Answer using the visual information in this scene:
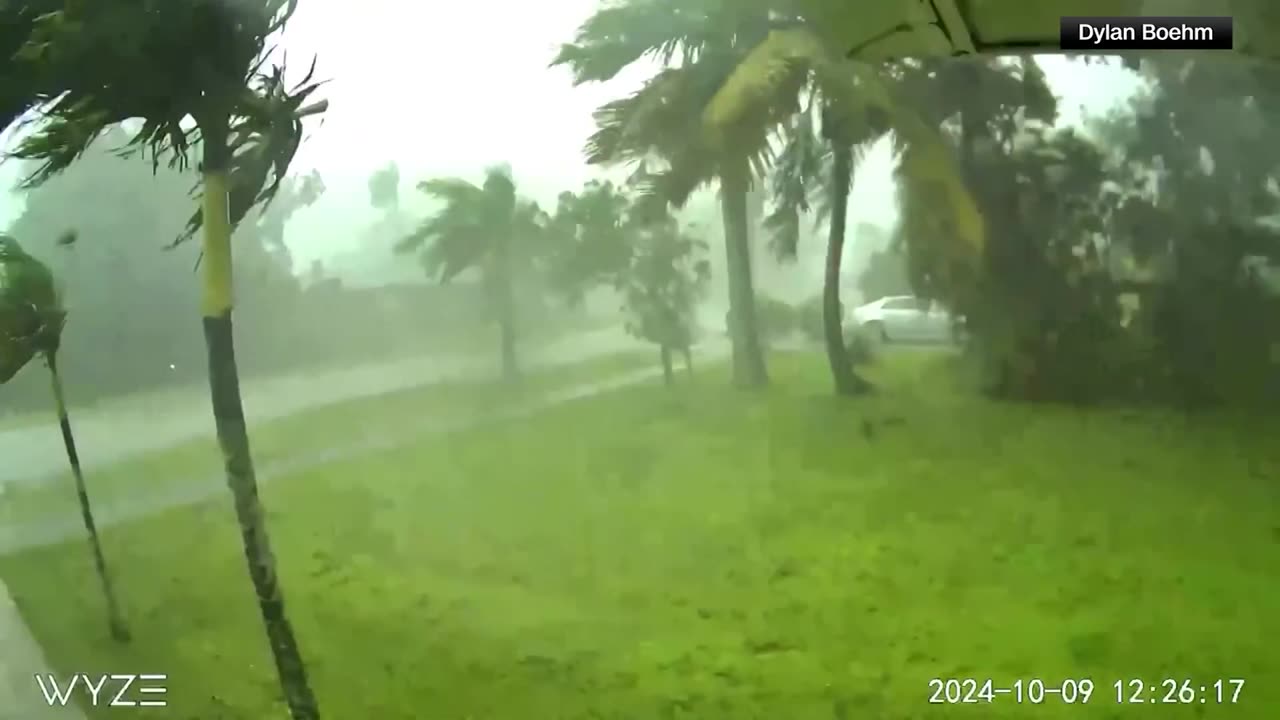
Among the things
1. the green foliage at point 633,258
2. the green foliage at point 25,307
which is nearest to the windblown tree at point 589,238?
the green foliage at point 633,258

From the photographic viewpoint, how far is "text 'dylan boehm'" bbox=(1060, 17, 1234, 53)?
1.26m

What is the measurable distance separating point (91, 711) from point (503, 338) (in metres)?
0.77

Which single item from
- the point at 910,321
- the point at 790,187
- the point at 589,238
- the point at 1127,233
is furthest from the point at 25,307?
the point at 1127,233

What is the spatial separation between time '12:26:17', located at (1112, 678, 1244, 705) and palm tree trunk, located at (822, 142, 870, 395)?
469 millimetres

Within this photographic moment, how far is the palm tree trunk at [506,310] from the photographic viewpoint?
138 cm

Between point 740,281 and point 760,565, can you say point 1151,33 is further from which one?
point 760,565

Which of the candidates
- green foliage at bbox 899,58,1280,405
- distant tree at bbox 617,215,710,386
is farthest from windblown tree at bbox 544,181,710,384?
green foliage at bbox 899,58,1280,405

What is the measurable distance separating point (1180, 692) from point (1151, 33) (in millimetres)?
789

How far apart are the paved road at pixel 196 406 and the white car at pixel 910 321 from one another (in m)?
0.31

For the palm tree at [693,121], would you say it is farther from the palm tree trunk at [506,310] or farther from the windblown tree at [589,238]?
the palm tree trunk at [506,310]

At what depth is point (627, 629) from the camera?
130 centimetres

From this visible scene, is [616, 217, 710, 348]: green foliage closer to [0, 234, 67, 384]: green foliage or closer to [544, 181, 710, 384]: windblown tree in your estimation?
[544, 181, 710, 384]: windblown tree

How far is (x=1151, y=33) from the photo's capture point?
1.26 meters

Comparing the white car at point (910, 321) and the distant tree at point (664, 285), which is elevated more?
the distant tree at point (664, 285)
